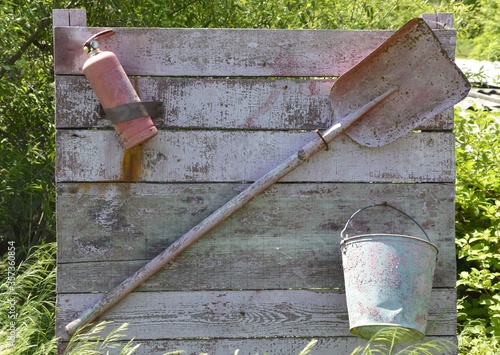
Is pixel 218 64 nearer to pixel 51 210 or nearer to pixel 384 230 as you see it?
pixel 384 230

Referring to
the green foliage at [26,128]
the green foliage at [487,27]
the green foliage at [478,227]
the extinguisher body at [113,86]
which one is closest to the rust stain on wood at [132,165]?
the extinguisher body at [113,86]

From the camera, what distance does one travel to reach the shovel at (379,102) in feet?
10.5

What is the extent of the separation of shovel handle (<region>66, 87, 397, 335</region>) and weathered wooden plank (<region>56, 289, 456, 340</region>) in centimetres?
6

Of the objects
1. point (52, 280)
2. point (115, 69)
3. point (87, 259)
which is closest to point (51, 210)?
point (52, 280)

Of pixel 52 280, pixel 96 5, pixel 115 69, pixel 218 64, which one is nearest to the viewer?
pixel 115 69

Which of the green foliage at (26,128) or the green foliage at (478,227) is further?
the green foliage at (26,128)

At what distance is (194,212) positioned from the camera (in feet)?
10.8

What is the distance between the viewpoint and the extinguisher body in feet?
10.1

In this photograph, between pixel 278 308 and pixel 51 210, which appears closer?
pixel 278 308

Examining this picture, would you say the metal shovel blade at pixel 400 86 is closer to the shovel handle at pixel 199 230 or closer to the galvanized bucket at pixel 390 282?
the shovel handle at pixel 199 230

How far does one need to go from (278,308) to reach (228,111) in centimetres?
85

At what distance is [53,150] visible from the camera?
5.01 m

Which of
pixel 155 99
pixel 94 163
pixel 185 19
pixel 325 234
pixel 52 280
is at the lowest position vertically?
pixel 52 280

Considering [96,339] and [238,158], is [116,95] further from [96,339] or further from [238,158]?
[96,339]
